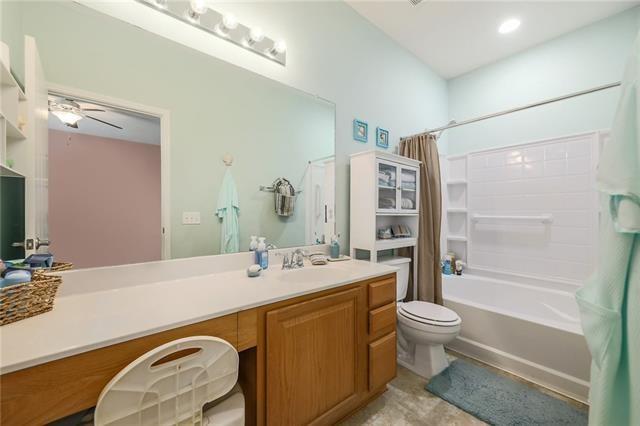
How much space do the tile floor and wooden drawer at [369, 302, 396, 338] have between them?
450mm

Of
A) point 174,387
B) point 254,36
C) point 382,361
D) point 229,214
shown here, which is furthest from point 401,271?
point 254,36

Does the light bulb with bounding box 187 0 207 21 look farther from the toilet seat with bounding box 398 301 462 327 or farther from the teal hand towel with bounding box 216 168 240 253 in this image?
the toilet seat with bounding box 398 301 462 327

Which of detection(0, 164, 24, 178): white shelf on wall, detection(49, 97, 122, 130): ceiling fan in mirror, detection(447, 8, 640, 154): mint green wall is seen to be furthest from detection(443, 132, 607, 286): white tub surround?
detection(0, 164, 24, 178): white shelf on wall

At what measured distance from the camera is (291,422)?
1030mm

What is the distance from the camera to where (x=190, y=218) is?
4.24 ft

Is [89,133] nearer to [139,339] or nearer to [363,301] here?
Answer: [139,339]

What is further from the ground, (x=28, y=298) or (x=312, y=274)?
(x=28, y=298)

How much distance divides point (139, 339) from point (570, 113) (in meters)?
3.45

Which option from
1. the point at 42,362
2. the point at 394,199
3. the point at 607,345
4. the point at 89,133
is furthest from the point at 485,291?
the point at 89,133

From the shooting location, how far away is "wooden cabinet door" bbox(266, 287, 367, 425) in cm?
99

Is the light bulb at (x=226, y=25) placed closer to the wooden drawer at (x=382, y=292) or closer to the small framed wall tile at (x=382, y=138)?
the small framed wall tile at (x=382, y=138)

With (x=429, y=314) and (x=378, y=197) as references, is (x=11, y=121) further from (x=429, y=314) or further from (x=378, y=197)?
(x=429, y=314)

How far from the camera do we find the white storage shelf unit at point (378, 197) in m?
1.82

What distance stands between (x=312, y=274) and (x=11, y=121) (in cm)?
139
